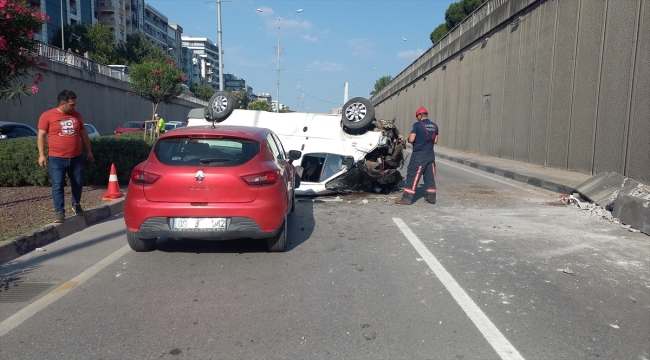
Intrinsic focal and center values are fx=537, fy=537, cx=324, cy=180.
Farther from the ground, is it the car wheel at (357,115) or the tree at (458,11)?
the tree at (458,11)

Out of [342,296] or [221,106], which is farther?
[221,106]

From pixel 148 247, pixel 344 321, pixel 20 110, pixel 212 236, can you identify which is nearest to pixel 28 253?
pixel 148 247

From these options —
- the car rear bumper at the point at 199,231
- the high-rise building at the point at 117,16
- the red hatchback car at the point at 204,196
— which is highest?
the high-rise building at the point at 117,16

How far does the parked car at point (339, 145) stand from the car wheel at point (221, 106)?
0.9 inches

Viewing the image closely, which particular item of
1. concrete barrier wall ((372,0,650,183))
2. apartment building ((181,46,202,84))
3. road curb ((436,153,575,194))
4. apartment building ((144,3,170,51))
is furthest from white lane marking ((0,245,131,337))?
apartment building ((181,46,202,84))

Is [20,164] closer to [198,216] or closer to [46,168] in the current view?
[46,168]

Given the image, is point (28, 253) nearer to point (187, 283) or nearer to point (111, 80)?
point (187, 283)

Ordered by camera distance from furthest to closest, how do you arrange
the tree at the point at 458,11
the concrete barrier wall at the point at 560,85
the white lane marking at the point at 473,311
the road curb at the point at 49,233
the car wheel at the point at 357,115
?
1. the tree at the point at 458,11
2. the concrete barrier wall at the point at 560,85
3. the car wheel at the point at 357,115
4. the road curb at the point at 49,233
5. the white lane marking at the point at 473,311

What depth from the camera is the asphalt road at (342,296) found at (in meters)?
3.88

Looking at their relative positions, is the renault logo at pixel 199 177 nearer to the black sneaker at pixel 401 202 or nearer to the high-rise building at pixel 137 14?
the black sneaker at pixel 401 202

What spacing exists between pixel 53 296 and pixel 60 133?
3230mm

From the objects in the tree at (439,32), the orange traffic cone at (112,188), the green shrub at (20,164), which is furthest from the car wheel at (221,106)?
the tree at (439,32)

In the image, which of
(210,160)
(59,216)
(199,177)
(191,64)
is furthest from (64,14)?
(191,64)

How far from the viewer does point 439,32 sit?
6244 centimetres
